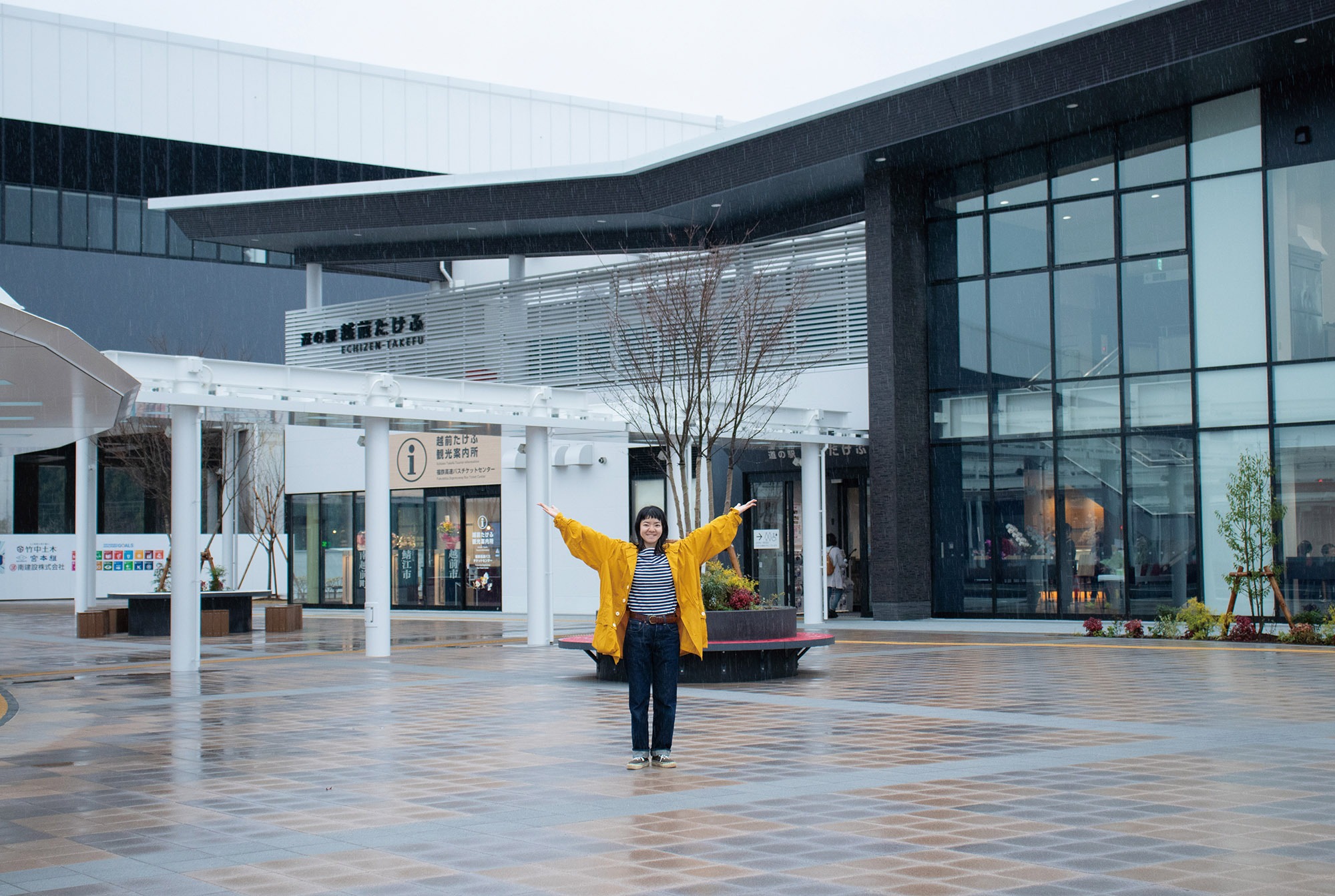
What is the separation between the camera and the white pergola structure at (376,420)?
16234mm

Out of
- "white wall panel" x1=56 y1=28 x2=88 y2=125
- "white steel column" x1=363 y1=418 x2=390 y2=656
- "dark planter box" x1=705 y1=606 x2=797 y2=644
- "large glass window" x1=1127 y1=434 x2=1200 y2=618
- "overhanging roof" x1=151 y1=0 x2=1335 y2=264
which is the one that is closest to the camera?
"dark planter box" x1=705 y1=606 x2=797 y2=644

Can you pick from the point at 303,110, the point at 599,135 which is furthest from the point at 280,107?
the point at 599,135

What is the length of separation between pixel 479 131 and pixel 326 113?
485 centimetres

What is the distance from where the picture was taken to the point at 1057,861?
575cm

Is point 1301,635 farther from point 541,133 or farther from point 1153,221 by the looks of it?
point 541,133

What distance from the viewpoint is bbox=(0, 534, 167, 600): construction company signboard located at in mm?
39844

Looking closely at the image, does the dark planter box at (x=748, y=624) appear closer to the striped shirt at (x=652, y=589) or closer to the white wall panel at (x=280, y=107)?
the striped shirt at (x=652, y=589)

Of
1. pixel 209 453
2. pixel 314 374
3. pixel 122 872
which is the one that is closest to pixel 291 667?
pixel 314 374

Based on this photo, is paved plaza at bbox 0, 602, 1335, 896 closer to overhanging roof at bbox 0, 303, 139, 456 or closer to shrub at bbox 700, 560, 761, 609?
shrub at bbox 700, 560, 761, 609

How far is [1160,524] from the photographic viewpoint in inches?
890

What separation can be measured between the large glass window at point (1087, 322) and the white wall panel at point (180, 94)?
88.6 feet

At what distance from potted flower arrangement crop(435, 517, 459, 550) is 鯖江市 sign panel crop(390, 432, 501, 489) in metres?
0.92

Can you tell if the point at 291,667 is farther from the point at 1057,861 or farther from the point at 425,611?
the point at 425,611

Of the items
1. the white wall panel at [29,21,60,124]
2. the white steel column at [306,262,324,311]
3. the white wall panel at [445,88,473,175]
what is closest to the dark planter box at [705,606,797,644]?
the white steel column at [306,262,324,311]
